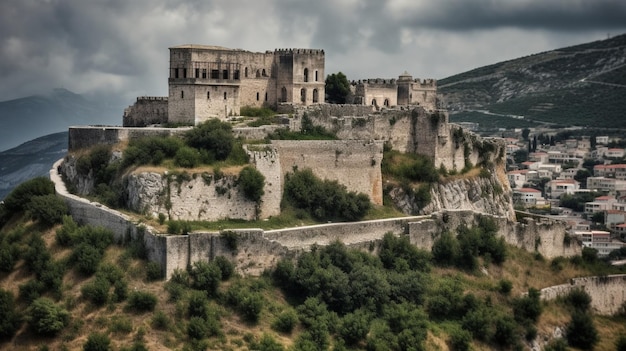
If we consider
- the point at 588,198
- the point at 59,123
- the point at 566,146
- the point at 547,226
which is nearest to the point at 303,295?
the point at 547,226

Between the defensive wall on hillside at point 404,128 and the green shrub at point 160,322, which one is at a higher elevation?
the defensive wall on hillside at point 404,128

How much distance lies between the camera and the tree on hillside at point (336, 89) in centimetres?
5119

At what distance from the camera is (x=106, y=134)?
42.9 meters

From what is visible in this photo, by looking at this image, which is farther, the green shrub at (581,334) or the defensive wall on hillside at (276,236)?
the green shrub at (581,334)

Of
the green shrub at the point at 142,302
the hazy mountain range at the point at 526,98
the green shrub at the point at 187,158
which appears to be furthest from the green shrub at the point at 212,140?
the hazy mountain range at the point at 526,98

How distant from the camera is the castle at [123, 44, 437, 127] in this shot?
148ft

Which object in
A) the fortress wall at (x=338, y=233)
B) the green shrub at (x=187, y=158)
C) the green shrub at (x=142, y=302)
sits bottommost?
the green shrub at (x=142, y=302)

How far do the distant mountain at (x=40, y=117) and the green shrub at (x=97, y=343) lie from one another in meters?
102

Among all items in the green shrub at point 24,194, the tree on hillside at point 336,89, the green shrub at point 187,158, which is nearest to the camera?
the green shrub at point 187,158

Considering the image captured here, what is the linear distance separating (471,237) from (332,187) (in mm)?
6450

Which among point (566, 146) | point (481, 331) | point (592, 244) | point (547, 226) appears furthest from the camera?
point (566, 146)

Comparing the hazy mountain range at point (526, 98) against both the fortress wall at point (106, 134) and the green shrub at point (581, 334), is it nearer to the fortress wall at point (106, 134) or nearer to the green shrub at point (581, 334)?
the fortress wall at point (106, 134)

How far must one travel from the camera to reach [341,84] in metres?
51.2

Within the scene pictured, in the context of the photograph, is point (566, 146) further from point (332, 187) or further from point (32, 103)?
point (332, 187)
